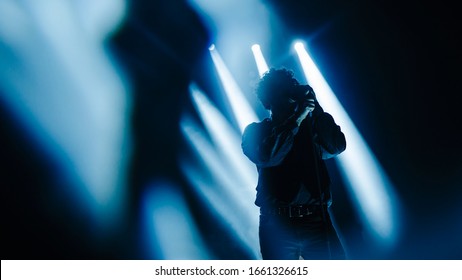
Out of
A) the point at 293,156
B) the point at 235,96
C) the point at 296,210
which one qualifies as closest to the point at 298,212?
the point at 296,210

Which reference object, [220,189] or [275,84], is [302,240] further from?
[220,189]

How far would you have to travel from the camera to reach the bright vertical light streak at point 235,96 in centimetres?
275

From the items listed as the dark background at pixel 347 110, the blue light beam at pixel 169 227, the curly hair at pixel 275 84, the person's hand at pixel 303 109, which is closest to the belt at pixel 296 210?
the person's hand at pixel 303 109

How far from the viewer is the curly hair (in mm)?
1354

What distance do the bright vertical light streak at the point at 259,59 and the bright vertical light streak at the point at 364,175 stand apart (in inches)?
14.4

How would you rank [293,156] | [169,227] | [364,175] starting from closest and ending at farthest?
[293,156]
[364,175]
[169,227]

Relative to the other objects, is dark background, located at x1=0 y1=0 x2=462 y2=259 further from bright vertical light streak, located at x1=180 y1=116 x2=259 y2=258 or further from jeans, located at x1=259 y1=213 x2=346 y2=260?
jeans, located at x1=259 y1=213 x2=346 y2=260

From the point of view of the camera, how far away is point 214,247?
8.09 ft

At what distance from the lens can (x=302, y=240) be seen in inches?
46.3

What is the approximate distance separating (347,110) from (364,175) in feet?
1.75

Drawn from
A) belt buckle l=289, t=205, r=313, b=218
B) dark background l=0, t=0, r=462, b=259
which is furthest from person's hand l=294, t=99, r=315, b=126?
dark background l=0, t=0, r=462, b=259

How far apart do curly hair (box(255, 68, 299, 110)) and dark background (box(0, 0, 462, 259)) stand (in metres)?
1.27
